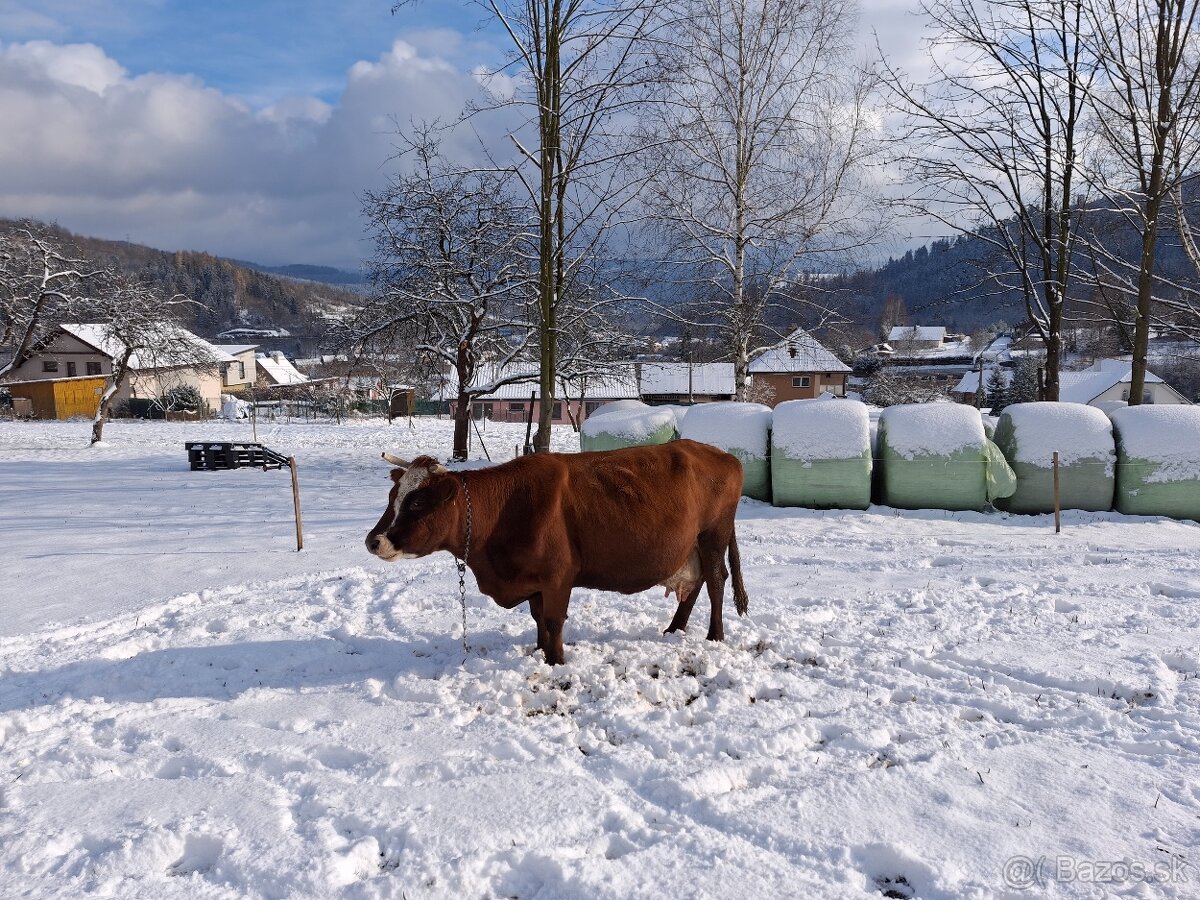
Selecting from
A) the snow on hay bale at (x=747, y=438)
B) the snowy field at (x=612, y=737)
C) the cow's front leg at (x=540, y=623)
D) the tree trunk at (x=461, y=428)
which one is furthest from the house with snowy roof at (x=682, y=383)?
the cow's front leg at (x=540, y=623)

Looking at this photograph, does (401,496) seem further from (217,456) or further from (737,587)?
(217,456)

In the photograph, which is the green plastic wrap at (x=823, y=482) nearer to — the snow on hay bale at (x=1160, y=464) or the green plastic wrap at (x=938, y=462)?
the green plastic wrap at (x=938, y=462)

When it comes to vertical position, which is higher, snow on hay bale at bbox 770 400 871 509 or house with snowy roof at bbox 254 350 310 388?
house with snowy roof at bbox 254 350 310 388

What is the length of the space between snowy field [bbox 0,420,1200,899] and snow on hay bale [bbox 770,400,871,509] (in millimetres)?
3136

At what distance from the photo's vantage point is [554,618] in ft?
14.9

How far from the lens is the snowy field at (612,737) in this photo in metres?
2.76

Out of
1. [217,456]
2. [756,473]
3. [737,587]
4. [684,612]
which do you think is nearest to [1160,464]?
[756,473]

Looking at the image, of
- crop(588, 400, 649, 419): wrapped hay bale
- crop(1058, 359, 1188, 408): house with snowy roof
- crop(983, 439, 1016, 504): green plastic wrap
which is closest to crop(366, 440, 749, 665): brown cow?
crop(983, 439, 1016, 504): green plastic wrap

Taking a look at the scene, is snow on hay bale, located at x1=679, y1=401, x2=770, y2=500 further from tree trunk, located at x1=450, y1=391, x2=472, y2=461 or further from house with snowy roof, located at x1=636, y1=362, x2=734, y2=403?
house with snowy roof, located at x1=636, y1=362, x2=734, y2=403

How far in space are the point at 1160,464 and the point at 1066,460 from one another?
113cm

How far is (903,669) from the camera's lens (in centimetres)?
461

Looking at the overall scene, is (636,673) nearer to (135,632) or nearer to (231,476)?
(135,632)

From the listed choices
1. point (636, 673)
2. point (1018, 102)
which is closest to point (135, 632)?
point (636, 673)

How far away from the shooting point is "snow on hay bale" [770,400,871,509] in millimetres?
10391
